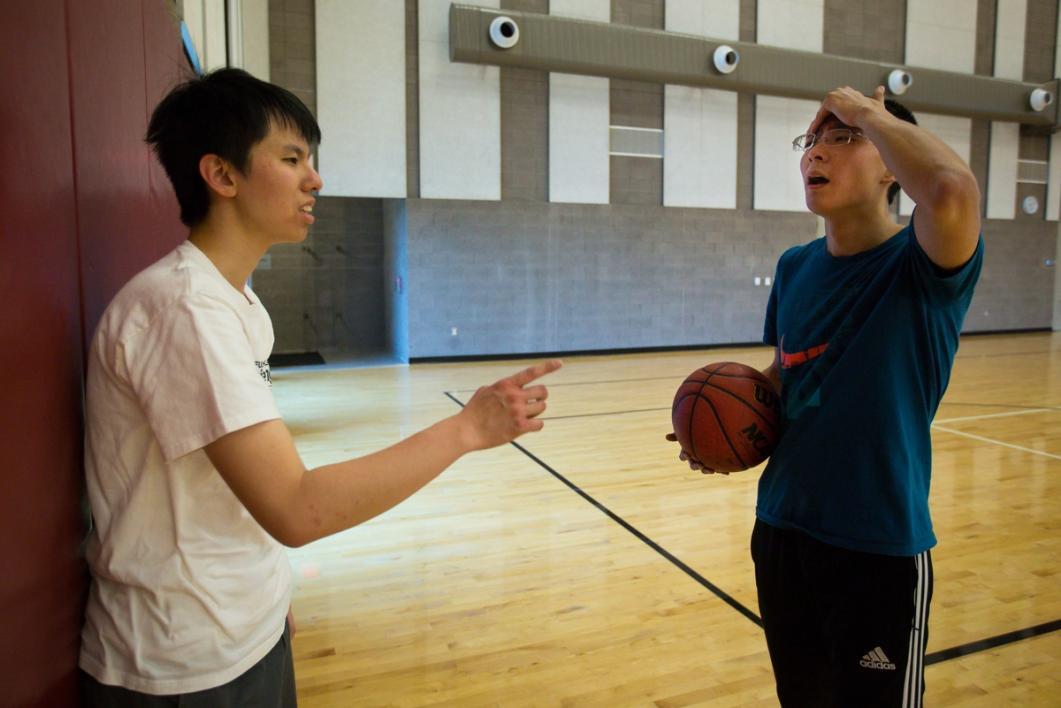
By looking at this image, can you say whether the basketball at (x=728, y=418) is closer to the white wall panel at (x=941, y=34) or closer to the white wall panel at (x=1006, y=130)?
the white wall panel at (x=941, y=34)

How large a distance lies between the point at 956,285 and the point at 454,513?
291 centimetres

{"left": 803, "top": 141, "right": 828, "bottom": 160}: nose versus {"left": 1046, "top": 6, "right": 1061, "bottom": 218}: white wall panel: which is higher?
{"left": 1046, "top": 6, "right": 1061, "bottom": 218}: white wall panel

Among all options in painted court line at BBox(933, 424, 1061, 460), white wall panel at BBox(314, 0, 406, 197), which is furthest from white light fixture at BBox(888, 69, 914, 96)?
white wall panel at BBox(314, 0, 406, 197)

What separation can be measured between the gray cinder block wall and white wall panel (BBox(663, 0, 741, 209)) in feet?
0.53

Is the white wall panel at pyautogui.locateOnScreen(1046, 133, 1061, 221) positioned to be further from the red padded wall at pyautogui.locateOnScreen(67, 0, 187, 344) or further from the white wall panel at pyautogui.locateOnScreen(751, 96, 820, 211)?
the red padded wall at pyautogui.locateOnScreen(67, 0, 187, 344)

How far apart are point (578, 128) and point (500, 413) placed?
928 centimetres

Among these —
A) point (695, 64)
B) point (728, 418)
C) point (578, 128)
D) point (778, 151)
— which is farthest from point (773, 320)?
point (778, 151)

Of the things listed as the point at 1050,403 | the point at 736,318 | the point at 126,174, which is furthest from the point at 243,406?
the point at 736,318

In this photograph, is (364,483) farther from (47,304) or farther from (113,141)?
(113,141)

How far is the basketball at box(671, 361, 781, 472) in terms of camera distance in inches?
63.5

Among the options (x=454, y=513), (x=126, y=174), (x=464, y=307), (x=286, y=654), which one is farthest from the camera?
(x=464, y=307)

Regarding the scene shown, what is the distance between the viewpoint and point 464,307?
9.52m

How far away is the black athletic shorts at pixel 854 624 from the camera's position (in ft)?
4.22

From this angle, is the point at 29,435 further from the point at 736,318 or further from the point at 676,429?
the point at 736,318
